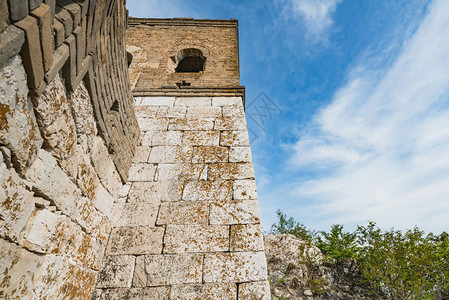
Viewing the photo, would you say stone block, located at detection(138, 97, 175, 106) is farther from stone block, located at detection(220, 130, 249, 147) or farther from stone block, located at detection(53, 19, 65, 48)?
stone block, located at detection(53, 19, 65, 48)

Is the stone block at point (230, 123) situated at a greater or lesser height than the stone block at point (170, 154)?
greater

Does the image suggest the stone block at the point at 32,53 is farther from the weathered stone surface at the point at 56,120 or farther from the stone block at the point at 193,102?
the stone block at the point at 193,102

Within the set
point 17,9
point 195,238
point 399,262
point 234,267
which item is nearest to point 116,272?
point 195,238

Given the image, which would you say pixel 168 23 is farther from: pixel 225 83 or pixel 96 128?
pixel 96 128

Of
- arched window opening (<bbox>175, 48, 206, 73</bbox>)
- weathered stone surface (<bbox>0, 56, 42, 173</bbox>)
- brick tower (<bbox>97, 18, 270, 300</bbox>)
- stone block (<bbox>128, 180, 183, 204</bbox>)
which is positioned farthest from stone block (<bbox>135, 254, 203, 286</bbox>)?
arched window opening (<bbox>175, 48, 206, 73</bbox>)

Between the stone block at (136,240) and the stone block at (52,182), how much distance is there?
2.62 feet

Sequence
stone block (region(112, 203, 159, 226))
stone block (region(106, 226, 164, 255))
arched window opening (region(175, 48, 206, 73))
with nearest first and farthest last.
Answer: stone block (region(106, 226, 164, 255))
stone block (region(112, 203, 159, 226))
arched window opening (region(175, 48, 206, 73))

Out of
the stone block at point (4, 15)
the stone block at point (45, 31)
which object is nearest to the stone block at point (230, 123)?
the stone block at point (45, 31)

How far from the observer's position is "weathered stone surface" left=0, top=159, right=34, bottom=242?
111cm

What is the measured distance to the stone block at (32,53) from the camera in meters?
1.00

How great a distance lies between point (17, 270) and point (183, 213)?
153 cm

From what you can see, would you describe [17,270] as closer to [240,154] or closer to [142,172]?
[142,172]

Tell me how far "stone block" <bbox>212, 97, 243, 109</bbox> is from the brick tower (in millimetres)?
18

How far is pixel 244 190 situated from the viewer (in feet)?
9.37
